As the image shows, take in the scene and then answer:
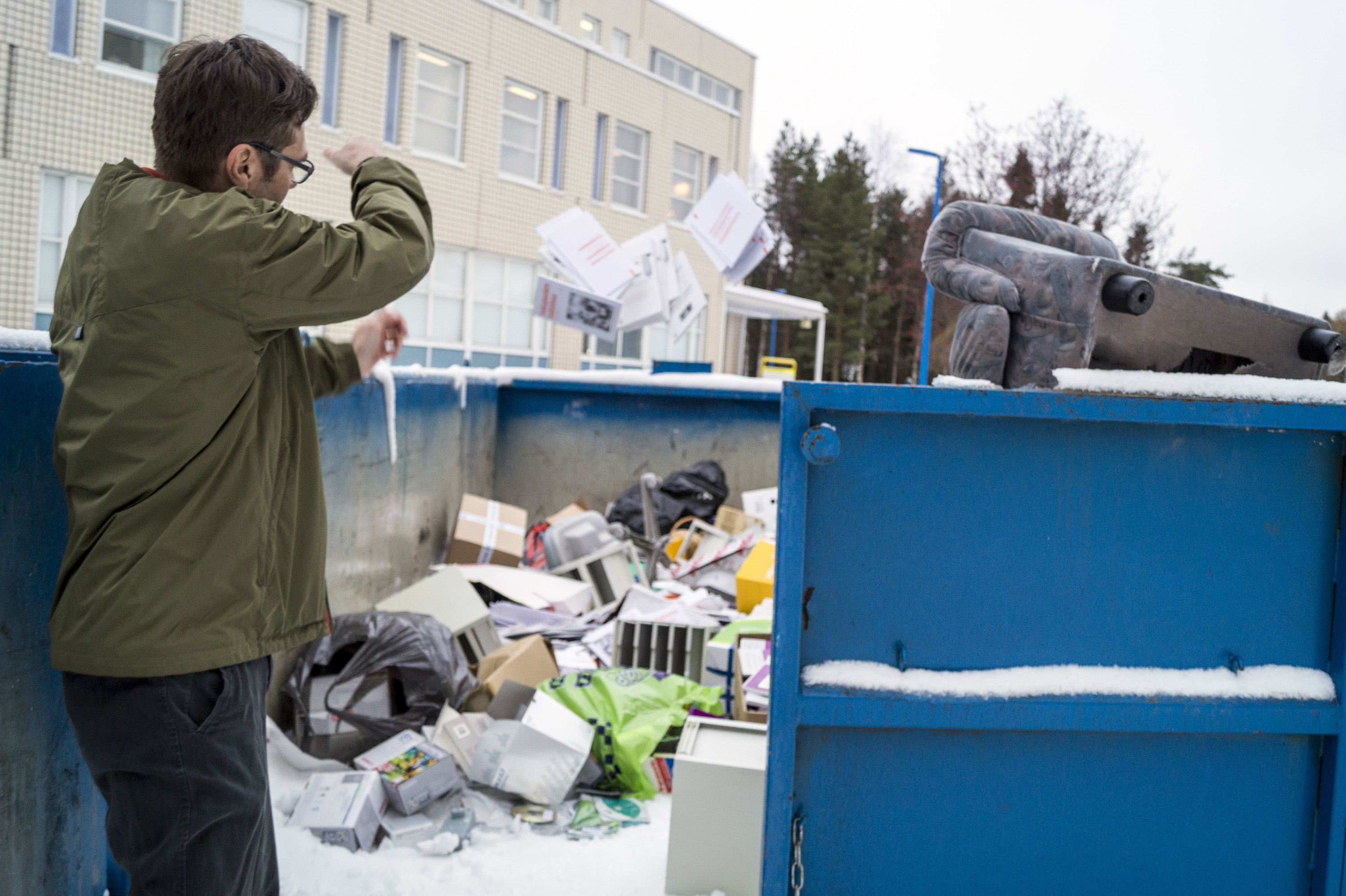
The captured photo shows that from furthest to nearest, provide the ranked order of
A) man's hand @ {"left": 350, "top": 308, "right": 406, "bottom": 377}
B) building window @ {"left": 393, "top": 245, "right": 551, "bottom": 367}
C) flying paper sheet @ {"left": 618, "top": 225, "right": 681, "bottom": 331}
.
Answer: building window @ {"left": 393, "top": 245, "right": 551, "bottom": 367} < flying paper sheet @ {"left": 618, "top": 225, "right": 681, "bottom": 331} < man's hand @ {"left": 350, "top": 308, "right": 406, "bottom": 377}

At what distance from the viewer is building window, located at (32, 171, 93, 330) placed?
405 inches

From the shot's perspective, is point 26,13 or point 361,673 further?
point 26,13

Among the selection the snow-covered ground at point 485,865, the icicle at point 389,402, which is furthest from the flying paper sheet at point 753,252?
the snow-covered ground at point 485,865

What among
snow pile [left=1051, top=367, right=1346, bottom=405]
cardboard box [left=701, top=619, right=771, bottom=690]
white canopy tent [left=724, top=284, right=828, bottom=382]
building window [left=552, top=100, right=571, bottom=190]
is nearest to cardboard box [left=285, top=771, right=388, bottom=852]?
cardboard box [left=701, top=619, right=771, bottom=690]

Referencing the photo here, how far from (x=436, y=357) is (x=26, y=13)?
6.69 m

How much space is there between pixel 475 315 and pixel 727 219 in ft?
32.5

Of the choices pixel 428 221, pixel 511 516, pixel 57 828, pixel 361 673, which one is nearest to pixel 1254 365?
pixel 428 221

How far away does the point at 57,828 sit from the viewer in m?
1.72

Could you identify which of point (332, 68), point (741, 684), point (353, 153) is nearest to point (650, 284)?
point (741, 684)

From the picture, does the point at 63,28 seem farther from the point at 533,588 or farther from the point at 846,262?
the point at 846,262

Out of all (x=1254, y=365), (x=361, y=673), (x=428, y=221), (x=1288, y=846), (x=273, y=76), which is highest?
(x=273, y=76)

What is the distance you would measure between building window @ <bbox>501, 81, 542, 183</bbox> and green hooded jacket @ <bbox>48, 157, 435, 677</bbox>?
1595cm

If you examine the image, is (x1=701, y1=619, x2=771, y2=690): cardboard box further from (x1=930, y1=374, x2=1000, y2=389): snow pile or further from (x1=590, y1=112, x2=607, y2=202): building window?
(x1=590, y1=112, x2=607, y2=202): building window

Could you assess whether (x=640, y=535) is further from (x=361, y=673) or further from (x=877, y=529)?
(x=877, y=529)
